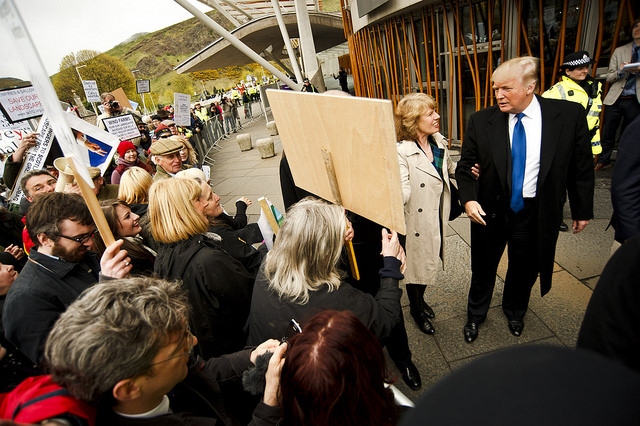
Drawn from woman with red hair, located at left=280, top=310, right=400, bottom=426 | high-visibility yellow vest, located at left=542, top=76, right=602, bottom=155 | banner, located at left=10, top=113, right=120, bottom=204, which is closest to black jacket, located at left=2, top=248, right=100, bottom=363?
banner, located at left=10, top=113, right=120, bottom=204

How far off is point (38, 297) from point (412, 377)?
2.59 m

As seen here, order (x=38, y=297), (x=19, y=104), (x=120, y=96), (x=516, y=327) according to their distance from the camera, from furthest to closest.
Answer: (x=120, y=96) → (x=19, y=104) → (x=516, y=327) → (x=38, y=297)

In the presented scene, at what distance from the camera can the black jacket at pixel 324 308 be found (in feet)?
4.98

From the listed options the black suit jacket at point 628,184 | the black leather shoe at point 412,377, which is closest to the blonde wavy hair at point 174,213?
the black leather shoe at point 412,377

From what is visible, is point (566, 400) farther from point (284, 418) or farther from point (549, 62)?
point (549, 62)

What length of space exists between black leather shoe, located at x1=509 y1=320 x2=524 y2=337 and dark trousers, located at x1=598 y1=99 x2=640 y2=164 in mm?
4038

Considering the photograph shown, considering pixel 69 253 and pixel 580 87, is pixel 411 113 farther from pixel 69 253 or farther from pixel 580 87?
pixel 580 87

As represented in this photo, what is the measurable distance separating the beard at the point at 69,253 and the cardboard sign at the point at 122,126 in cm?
475

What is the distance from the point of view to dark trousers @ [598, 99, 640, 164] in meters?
4.62

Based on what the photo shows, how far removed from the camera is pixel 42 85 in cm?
107

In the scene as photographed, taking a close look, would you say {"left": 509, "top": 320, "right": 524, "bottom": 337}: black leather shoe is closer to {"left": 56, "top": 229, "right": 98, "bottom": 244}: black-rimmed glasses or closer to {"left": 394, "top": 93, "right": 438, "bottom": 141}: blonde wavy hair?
{"left": 394, "top": 93, "right": 438, "bottom": 141}: blonde wavy hair

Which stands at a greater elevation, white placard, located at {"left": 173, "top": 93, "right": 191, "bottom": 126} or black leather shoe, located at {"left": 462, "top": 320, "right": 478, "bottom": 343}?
white placard, located at {"left": 173, "top": 93, "right": 191, "bottom": 126}

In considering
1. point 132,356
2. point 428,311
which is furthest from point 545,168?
point 132,356

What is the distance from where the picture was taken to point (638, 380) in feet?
1.42
